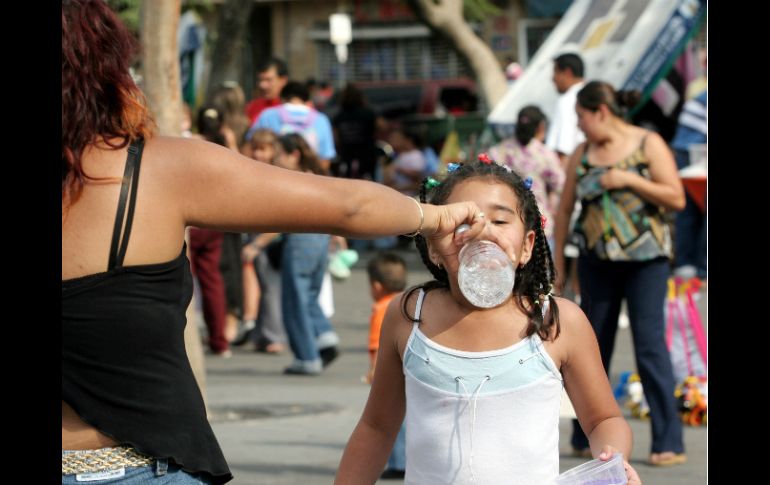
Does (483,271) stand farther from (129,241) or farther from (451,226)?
(129,241)

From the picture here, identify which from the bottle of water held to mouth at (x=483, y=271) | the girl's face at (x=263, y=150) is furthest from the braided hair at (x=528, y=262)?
the girl's face at (x=263, y=150)

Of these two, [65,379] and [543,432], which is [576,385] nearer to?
[543,432]

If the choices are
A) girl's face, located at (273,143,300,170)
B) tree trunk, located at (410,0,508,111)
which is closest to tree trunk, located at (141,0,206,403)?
girl's face, located at (273,143,300,170)

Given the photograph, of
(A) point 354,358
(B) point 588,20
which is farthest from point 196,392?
(B) point 588,20

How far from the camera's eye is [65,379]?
9.48 feet

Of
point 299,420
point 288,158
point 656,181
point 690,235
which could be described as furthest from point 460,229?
point 690,235

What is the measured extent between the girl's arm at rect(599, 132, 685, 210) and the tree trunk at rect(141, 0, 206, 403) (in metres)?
2.39

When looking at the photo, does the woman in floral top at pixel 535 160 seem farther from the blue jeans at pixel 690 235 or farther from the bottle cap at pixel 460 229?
the bottle cap at pixel 460 229

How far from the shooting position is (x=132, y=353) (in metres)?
2.91

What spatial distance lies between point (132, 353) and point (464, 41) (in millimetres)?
16746

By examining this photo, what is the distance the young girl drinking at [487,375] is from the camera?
356cm

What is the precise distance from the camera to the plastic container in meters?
3.37

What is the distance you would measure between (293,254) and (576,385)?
6.67 m

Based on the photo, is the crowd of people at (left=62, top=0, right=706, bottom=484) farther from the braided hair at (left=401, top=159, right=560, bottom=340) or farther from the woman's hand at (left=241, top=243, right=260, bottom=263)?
the woman's hand at (left=241, top=243, right=260, bottom=263)
